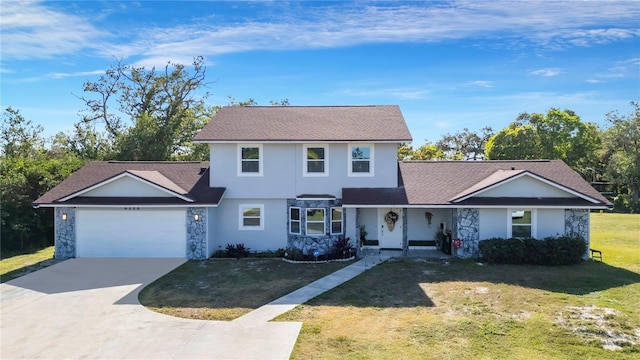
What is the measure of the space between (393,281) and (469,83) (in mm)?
17224

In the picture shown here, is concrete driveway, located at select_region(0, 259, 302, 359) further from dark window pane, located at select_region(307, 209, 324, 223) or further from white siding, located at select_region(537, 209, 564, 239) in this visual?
white siding, located at select_region(537, 209, 564, 239)

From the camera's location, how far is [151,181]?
1728 cm

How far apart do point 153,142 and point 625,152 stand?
1871 inches

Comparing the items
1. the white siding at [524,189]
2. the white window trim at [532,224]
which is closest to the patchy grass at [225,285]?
the white window trim at [532,224]

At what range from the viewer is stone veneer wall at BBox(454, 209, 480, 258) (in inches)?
666

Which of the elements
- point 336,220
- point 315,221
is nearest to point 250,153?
point 315,221

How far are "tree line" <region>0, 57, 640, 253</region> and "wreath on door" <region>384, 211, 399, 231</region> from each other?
18.1 meters

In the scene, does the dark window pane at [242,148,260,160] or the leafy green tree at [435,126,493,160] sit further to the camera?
the leafy green tree at [435,126,493,160]

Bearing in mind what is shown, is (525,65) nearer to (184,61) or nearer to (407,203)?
(407,203)

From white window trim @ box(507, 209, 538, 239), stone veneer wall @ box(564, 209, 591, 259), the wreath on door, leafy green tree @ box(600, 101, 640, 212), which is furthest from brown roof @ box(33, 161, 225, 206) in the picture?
leafy green tree @ box(600, 101, 640, 212)

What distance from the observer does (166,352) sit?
8.23m

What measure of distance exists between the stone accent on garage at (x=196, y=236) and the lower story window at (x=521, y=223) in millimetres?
13346

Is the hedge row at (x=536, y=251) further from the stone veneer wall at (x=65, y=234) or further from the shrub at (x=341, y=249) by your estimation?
the stone veneer wall at (x=65, y=234)

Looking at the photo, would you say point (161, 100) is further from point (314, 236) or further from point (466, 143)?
point (466, 143)
